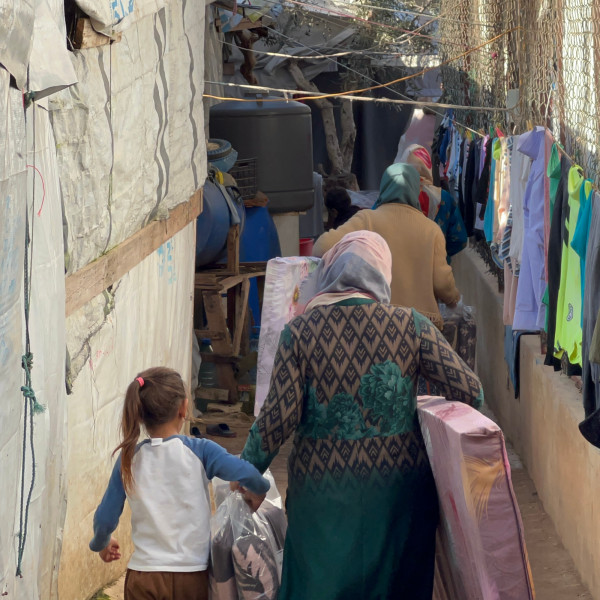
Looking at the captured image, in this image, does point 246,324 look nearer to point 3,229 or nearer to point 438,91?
point 3,229

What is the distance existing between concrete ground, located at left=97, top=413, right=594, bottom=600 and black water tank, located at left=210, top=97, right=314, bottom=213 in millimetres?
4887

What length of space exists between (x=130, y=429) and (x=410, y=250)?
276 centimetres

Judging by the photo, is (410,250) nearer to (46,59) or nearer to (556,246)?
Result: (556,246)

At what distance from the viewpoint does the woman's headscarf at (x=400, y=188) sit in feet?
19.1

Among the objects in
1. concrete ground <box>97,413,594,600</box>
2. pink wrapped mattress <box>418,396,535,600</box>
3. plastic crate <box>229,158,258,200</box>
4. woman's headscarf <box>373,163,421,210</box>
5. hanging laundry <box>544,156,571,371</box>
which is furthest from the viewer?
plastic crate <box>229,158,258,200</box>

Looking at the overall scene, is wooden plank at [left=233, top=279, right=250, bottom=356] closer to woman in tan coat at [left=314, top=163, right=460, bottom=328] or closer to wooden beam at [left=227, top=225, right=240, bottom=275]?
wooden beam at [left=227, top=225, right=240, bottom=275]

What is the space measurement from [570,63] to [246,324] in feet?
13.2

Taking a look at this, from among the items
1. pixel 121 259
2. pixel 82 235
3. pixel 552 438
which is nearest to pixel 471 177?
pixel 552 438

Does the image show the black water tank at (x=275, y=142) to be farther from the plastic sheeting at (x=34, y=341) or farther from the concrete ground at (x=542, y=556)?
the plastic sheeting at (x=34, y=341)

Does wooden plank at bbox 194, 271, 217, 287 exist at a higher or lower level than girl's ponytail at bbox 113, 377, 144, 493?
lower

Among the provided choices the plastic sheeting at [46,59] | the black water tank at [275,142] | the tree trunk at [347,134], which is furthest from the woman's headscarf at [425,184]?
the tree trunk at [347,134]

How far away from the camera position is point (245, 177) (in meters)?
9.66

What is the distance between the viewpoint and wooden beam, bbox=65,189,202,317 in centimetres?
395

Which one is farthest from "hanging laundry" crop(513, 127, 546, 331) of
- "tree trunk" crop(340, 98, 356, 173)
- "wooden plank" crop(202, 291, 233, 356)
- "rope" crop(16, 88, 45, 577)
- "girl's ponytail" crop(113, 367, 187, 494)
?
"tree trunk" crop(340, 98, 356, 173)
